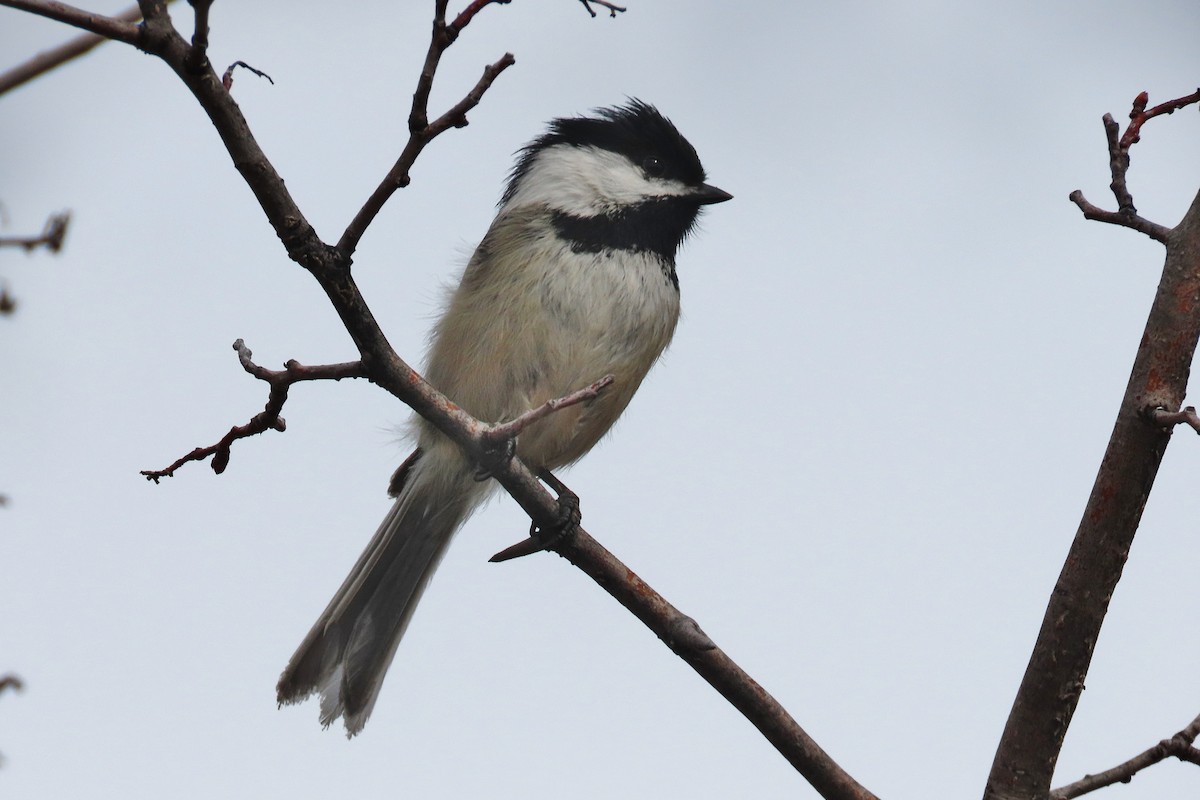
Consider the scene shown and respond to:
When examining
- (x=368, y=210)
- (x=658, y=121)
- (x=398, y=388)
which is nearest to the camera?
(x=368, y=210)

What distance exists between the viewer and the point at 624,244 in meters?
4.51

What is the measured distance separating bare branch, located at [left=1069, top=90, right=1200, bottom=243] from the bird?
6.24ft

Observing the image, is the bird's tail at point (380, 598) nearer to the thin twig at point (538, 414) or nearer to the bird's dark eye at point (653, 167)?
the bird's dark eye at point (653, 167)

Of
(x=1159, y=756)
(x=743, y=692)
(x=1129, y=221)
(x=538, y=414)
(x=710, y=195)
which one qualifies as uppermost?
(x=710, y=195)

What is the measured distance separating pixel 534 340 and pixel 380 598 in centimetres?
117

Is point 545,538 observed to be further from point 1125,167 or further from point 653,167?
point 653,167

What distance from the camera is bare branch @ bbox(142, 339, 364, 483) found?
8.09ft

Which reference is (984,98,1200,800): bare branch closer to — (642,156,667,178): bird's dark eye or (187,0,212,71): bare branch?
(187,0,212,71): bare branch

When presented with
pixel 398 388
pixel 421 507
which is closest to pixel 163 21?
pixel 398 388

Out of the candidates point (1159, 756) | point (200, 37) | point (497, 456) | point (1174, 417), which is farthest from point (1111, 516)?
point (200, 37)

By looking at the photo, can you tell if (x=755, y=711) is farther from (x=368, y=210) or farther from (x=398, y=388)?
(x=368, y=210)

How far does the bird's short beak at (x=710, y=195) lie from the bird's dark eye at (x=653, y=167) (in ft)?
0.54

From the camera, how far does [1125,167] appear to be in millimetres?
2736

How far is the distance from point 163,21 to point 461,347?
2.36 meters
